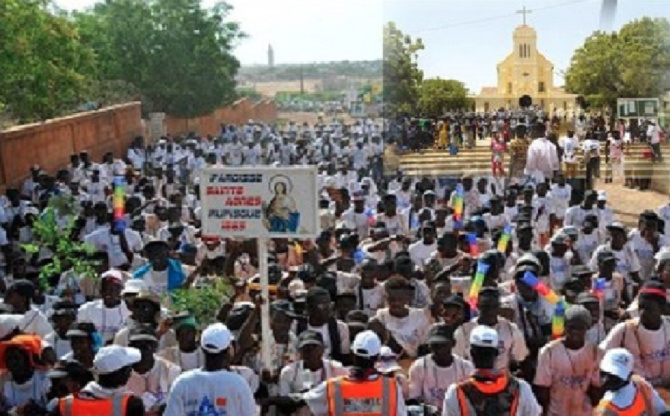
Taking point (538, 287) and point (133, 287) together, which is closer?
point (538, 287)

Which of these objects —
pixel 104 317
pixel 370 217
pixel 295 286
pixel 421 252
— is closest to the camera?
pixel 104 317

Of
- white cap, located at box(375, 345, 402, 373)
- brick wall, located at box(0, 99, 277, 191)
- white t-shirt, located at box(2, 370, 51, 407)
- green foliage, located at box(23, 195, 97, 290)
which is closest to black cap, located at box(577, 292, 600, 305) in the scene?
white cap, located at box(375, 345, 402, 373)

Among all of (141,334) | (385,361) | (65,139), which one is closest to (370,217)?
(141,334)

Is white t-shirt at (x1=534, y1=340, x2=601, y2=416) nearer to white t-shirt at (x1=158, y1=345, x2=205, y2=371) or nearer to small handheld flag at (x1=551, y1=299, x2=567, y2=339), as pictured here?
small handheld flag at (x1=551, y1=299, x2=567, y2=339)

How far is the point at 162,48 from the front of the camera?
33.0 meters

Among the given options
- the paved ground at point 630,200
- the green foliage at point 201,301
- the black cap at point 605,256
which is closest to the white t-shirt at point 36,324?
the green foliage at point 201,301

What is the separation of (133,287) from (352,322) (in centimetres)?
194

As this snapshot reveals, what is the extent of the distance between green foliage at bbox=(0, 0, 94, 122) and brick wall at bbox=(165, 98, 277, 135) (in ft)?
28.9

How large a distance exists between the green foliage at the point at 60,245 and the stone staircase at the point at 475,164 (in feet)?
43.9

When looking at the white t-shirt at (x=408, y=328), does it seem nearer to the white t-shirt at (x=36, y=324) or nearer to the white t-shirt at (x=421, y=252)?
the white t-shirt at (x=36, y=324)

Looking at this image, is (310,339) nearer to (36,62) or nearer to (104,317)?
(104,317)

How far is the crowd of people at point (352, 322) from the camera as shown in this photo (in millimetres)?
4719

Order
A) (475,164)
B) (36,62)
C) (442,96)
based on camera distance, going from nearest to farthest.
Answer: (36,62) < (475,164) < (442,96)

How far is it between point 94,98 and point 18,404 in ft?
81.0
